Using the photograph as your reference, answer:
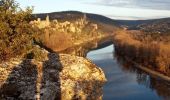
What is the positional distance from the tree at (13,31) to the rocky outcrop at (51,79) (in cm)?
103

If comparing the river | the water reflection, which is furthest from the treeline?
the river

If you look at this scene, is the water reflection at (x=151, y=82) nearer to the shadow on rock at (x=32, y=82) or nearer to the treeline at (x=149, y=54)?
the treeline at (x=149, y=54)

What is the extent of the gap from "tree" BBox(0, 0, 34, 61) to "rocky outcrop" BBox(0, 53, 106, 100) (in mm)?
1031

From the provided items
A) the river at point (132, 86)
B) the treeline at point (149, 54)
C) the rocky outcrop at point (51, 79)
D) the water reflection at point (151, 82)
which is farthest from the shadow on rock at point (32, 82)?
the treeline at point (149, 54)

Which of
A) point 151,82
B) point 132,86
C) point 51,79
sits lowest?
point 151,82

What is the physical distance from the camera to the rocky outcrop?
18422mm

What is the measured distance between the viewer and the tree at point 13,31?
72.2ft

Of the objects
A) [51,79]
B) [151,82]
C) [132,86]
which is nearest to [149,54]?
[151,82]

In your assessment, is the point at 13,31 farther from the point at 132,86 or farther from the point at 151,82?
the point at 151,82

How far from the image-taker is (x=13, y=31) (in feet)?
75.3

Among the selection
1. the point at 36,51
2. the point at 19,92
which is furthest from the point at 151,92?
the point at 19,92

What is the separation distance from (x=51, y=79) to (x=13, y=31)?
4.55 m

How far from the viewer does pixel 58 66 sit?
21.6 m

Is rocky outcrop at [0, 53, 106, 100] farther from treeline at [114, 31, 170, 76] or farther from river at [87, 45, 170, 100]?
treeline at [114, 31, 170, 76]
